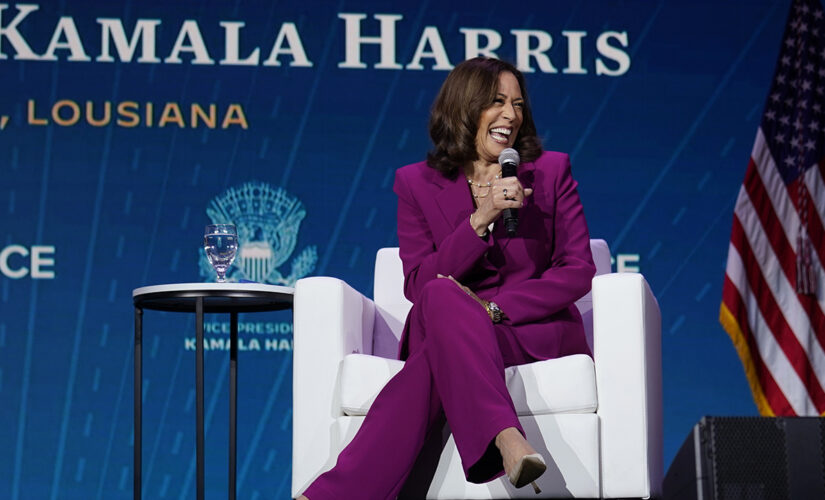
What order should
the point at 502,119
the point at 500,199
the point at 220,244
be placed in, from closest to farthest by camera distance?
the point at 500,199, the point at 502,119, the point at 220,244

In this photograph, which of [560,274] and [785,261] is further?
[785,261]

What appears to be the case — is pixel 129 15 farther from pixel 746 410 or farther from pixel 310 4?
pixel 746 410

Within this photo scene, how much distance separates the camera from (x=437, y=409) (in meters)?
2.20

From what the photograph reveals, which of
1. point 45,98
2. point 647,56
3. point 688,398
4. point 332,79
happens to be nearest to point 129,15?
point 45,98

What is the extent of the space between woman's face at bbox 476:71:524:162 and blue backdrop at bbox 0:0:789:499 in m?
1.22

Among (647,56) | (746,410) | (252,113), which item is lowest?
(746,410)

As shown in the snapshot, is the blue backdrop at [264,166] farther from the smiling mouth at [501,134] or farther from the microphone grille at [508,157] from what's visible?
the microphone grille at [508,157]

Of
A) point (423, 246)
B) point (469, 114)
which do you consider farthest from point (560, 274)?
point (469, 114)

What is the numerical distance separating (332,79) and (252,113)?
0.32 m

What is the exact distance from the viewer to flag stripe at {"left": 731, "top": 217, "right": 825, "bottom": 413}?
13.5 ft

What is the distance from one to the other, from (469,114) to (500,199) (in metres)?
0.42

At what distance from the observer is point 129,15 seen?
4051 millimetres

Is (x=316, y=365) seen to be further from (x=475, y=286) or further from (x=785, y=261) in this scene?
(x=785, y=261)

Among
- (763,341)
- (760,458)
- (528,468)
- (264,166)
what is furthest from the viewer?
(763,341)
